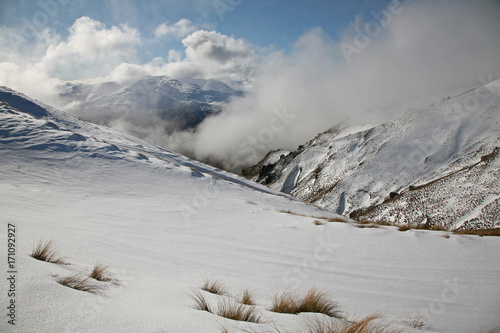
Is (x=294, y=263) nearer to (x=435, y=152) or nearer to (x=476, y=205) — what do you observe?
(x=476, y=205)

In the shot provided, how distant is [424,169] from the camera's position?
229ft

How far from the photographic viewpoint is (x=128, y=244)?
6.32 m

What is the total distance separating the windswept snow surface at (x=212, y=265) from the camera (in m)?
2.20

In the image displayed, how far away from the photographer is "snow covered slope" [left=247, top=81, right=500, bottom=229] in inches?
1962
